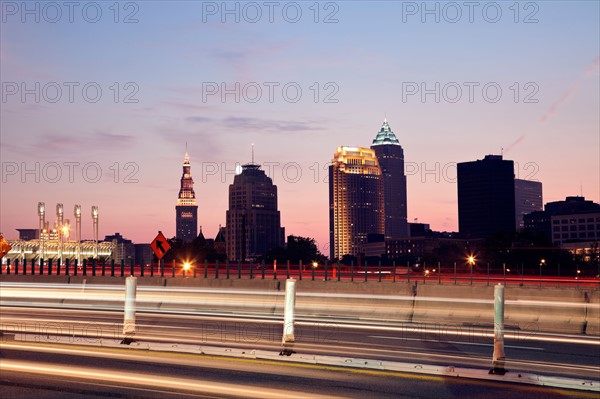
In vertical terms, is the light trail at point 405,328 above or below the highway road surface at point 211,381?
below

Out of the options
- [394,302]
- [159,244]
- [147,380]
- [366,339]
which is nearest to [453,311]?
[394,302]

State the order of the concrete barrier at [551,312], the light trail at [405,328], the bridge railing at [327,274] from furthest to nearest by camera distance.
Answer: the bridge railing at [327,274] → the concrete barrier at [551,312] → the light trail at [405,328]

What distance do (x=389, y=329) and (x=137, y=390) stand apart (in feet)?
41.3

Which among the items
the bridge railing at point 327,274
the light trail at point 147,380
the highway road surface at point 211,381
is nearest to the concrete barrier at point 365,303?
the bridge railing at point 327,274

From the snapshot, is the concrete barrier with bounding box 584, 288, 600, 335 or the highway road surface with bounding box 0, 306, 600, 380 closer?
the highway road surface with bounding box 0, 306, 600, 380

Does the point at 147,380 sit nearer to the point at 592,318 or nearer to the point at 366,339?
the point at 366,339

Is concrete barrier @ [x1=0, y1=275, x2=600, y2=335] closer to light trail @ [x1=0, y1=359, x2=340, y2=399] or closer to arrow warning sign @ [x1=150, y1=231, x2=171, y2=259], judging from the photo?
arrow warning sign @ [x1=150, y1=231, x2=171, y2=259]

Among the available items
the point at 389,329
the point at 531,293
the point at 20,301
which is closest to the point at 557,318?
the point at 531,293

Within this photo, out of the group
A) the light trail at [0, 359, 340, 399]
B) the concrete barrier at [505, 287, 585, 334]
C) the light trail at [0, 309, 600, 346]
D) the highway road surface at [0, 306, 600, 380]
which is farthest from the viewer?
the concrete barrier at [505, 287, 585, 334]

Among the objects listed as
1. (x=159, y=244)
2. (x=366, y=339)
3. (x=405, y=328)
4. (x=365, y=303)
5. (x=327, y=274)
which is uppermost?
(x=159, y=244)

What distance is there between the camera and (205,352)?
14.9m

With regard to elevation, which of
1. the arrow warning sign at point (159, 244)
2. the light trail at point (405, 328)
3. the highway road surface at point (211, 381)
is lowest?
the light trail at point (405, 328)

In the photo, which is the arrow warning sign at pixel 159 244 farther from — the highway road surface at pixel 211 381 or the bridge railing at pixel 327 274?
the highway road surface at pixel 211 381

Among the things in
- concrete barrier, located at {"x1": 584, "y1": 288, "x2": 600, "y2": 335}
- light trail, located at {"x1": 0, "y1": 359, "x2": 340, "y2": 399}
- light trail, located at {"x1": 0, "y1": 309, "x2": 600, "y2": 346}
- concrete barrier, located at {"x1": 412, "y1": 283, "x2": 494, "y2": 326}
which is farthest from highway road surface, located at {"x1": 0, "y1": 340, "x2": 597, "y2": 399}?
concrete barrier, located at {"x1": 412, "y1": 283, "x2": 494, "y2": 326}
